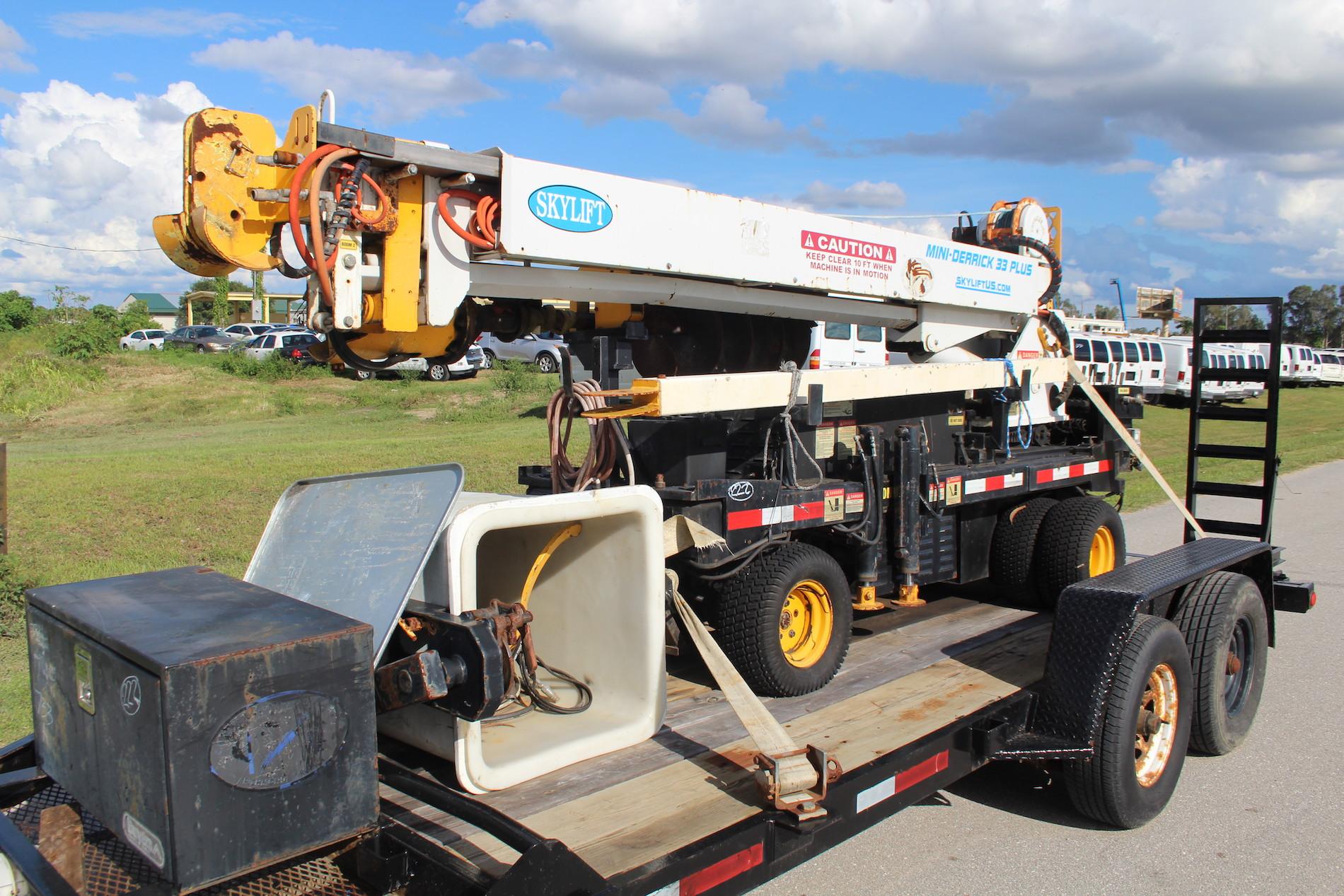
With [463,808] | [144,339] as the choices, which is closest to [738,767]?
[463,808]

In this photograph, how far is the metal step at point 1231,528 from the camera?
6.74 metres

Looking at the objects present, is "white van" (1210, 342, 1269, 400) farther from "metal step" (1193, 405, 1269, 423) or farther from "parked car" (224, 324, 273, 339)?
"parked car" (224, 324, 273, 339)

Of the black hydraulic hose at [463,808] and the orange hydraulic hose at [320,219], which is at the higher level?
the orange hydraulic hose at [320,219]

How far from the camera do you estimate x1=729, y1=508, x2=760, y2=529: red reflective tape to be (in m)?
4.73

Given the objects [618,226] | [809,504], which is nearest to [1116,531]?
[809,504]

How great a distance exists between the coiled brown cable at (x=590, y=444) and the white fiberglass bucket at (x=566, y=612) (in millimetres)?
688

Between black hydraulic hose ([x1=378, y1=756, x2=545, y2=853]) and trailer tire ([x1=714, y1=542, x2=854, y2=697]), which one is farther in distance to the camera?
trailer tire ([x1=714, y1=542, x2=854, y2=697])

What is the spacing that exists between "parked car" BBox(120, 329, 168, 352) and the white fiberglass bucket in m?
33.1

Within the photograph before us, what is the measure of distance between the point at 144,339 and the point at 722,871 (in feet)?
132

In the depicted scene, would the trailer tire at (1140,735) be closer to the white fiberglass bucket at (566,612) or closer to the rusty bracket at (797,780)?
the rusty bracket at (797,780)

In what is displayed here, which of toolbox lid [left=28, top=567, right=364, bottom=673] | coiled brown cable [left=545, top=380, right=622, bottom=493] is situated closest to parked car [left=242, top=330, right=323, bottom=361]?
coiled brown cable [left=545, top=380, right=622, bottom=493]

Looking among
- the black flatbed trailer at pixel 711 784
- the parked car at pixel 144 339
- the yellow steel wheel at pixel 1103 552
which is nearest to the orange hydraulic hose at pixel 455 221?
the black flatbed trailer at pixel 711 784

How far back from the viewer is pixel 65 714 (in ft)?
8.77

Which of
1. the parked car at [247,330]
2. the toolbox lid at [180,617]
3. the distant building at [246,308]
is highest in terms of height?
the distant building at [246,308]
